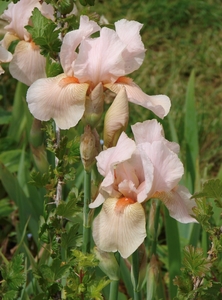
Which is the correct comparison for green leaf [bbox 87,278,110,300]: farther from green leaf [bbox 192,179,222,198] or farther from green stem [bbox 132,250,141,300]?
green leaf [bbox 192,179,222,198]

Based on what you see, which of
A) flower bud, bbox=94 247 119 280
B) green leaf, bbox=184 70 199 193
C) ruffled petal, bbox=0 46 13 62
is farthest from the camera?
green leaf, bbox=184 70 199 193

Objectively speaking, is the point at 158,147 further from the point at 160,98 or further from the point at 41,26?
the point at 41,26

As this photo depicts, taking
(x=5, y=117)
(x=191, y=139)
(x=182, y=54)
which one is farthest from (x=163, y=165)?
(x=182, y=54)

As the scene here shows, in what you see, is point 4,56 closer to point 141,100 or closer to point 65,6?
point 65,6

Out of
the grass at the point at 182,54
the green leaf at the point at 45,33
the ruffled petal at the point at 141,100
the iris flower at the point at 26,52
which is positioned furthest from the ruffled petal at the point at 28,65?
the grass at the point at 182,54

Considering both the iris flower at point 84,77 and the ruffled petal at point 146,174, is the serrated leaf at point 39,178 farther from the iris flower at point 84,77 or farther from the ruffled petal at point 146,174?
the ruffled petal at point 146,174

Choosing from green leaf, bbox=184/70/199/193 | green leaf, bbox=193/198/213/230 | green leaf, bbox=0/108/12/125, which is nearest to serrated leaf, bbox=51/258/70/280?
green leaf, bbox=193/198/213/230
